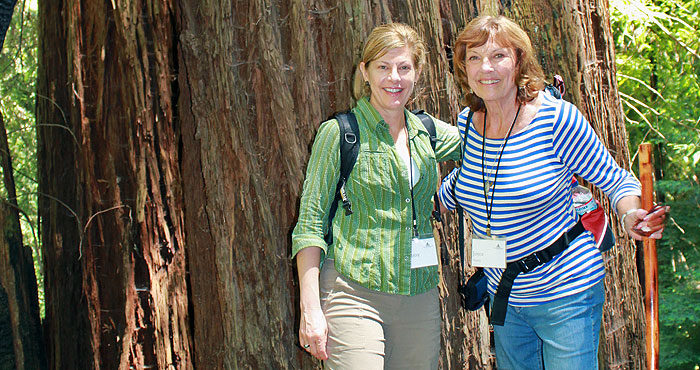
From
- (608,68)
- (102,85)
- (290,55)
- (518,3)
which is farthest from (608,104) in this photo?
(102,85)

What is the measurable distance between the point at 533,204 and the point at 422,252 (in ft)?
1.34

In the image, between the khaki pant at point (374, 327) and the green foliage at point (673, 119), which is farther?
the green foliage at point (673, 119)

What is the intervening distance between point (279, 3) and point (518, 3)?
124 centimetres

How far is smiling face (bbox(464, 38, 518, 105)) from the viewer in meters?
2.41

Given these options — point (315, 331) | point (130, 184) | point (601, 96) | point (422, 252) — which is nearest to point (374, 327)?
point (315, 331)

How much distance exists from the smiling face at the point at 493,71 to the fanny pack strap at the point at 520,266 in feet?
1.67

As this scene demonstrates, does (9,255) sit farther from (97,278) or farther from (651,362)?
(651,362)

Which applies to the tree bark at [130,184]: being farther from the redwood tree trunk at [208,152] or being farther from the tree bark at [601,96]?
the tree bark at [601,96]

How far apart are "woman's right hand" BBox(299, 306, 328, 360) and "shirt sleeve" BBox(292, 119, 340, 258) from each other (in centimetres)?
21

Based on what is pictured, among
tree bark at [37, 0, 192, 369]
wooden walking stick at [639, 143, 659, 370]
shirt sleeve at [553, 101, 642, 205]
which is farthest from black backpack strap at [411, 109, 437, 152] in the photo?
tree bark at [37, 0, 192, 369]

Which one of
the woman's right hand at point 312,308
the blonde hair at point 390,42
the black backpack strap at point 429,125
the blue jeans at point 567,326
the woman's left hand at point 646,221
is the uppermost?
the blonde hair at point 390,42

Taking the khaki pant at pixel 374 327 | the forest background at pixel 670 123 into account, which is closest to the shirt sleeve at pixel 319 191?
the khaki pant at pixel 374 327

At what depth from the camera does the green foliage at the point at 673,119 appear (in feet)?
30.3

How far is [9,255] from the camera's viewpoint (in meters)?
4.28
